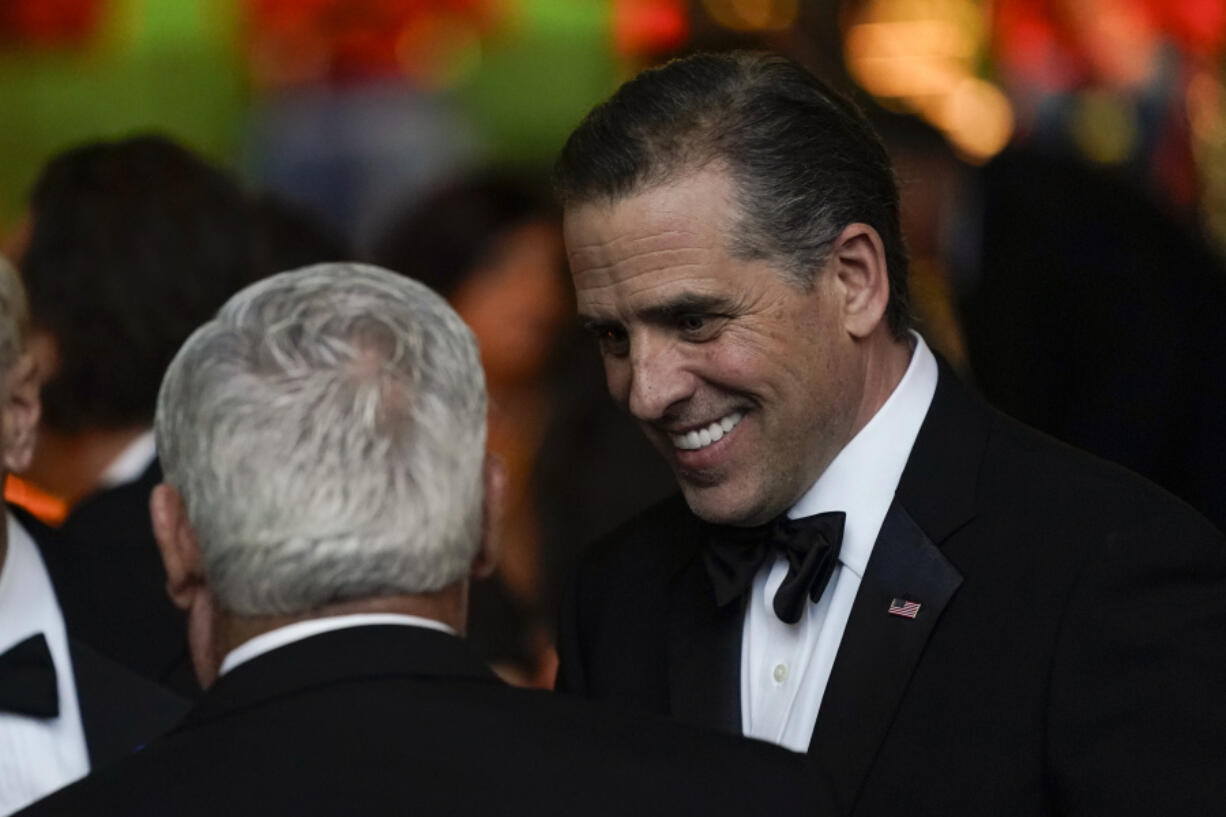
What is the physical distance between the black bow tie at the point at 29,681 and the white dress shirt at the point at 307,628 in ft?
1.98

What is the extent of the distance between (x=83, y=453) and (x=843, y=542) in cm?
145

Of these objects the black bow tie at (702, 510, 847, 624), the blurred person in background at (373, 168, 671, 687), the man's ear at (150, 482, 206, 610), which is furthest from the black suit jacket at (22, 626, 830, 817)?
the blurred person in background at (373, 168, 671, 687)

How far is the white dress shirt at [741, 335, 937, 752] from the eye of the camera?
229 cm

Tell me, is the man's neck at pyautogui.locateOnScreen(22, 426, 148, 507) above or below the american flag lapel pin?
below

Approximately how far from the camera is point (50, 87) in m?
6.98

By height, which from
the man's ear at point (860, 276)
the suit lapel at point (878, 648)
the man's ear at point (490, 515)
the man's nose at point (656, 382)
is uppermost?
the man's ear at point (860, 276)

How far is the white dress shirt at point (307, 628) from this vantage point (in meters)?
1.80

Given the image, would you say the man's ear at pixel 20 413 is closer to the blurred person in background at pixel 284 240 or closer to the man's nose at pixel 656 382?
the man's nose at pixel 656 382

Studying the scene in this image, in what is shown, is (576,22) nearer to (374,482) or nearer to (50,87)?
(50,87)

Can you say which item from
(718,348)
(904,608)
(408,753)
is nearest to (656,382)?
(718,348)

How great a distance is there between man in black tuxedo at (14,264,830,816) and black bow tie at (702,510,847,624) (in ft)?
1.62

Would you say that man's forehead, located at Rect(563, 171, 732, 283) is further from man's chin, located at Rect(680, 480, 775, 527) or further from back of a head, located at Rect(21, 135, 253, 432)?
back of a head, located at Rect(21, 135, 253, 432)

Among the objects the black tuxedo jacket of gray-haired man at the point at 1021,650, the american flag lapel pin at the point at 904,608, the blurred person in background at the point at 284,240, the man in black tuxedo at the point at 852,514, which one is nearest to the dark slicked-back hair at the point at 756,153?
the man in black tuxedo at the point at 852,514

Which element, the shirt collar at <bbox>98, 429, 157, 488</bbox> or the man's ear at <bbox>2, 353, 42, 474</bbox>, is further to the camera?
the shirt collar at <bbox>98, 429, 157, 488</bbox>
